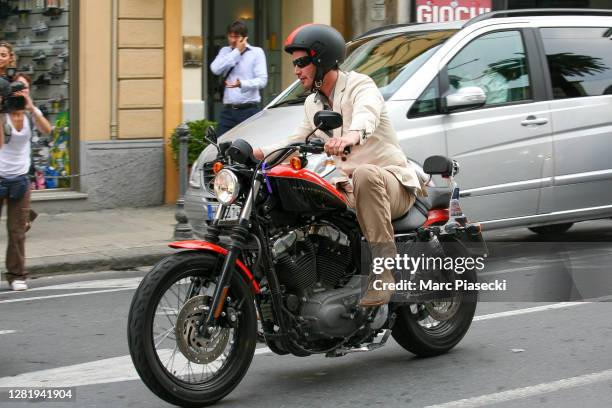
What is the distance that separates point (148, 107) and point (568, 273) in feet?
21.2

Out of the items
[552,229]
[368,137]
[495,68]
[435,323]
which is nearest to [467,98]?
[495,68]

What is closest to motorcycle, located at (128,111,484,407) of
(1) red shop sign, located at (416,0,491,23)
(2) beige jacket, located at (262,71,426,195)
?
(2) beige jacket, located at (262,71,426,195)

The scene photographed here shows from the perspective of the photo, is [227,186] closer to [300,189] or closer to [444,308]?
[300,189]

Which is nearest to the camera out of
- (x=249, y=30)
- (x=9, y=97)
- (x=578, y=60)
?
(x=9, y=97)

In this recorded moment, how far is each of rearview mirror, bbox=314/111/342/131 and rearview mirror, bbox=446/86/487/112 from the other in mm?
3966

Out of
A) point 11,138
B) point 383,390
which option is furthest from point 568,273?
point 11,138

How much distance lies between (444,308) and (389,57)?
3.80 metres

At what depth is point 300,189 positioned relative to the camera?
5.59 metres

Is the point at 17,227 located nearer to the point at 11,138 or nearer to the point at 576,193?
the point at 11,138

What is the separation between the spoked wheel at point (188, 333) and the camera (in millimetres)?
5168

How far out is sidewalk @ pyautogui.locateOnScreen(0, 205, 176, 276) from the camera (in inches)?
407

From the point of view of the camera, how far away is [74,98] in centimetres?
1367

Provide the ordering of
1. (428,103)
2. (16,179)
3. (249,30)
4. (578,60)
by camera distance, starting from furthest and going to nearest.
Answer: (249,30) < (578,60) < (428,103) < (16,179)

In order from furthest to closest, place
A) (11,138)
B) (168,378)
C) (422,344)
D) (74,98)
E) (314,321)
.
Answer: (74,98) < (11,138) < (422,344) < (314,321) < (168,378)
